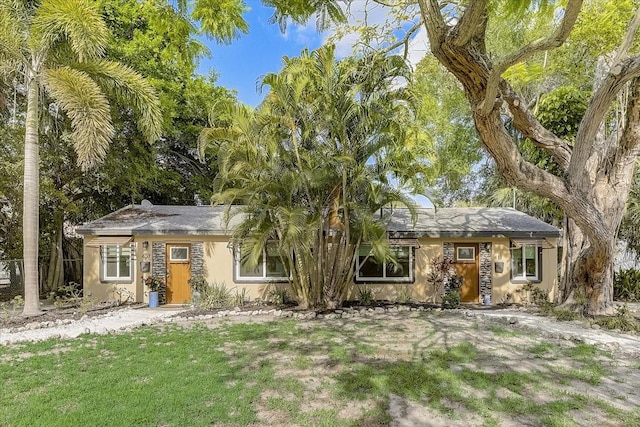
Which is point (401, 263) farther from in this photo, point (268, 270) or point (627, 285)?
point (627, 285)

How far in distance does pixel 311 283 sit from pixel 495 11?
802cm

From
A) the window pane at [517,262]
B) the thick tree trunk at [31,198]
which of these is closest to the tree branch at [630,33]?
the window pane at [517,262]

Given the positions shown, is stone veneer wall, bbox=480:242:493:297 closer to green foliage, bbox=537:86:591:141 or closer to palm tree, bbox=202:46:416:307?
green foliage, bbox=537:86:591:141

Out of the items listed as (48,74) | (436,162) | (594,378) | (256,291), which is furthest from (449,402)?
(48,74)

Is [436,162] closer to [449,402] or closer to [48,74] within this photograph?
[449,402]

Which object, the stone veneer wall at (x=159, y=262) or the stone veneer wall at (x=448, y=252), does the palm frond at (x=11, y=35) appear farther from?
the stone veneer wall at (x=448, y=252)

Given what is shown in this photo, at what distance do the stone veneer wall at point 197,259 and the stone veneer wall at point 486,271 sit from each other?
876 cm

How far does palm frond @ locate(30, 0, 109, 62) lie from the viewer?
9016mm

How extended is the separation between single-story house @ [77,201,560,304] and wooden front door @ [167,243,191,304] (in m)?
0.03

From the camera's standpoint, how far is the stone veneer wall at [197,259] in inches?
483

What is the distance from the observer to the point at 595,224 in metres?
7.77

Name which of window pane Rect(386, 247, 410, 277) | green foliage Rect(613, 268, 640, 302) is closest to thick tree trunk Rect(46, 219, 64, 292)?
window pane Rect(386, 247, 410, 277)

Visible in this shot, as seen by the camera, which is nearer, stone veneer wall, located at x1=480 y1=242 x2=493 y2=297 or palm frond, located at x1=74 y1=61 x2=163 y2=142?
palm frond, located at x1=74 y1=61 x2=163 y2=142

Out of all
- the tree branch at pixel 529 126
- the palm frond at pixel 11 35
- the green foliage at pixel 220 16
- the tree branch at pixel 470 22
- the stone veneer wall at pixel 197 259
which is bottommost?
the stone veneer wall at pixel 197 259
